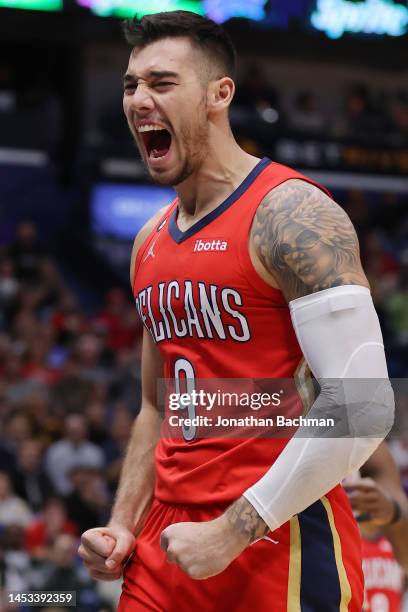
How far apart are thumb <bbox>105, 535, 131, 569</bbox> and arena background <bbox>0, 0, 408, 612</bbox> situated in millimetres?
3004

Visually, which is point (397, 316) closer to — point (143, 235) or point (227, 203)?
point (143, 235)

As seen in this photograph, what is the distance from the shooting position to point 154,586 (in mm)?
2611

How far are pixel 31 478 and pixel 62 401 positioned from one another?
150cm

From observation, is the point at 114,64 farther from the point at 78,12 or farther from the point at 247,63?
the point at 78,12

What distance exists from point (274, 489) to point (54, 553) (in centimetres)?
458

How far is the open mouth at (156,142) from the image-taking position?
2.71 m

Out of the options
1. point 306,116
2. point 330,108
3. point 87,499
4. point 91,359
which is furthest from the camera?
point 330,108

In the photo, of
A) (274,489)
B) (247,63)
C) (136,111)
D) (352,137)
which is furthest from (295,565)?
(247,63)

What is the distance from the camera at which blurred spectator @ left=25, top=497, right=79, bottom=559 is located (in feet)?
24.2

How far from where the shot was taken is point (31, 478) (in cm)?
835

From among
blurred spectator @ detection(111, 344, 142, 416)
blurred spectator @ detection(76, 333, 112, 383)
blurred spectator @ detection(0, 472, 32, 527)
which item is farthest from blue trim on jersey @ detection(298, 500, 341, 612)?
blurred spectator @ detection(76, 333, 112, 383)

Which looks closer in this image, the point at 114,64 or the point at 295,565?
the point at 295,565

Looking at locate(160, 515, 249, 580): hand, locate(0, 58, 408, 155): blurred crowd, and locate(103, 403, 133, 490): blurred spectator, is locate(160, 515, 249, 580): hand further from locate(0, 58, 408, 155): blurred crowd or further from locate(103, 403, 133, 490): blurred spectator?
locate(0, 58, 408, 155): blurred crowd

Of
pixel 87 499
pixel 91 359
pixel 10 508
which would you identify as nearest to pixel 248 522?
pixel 10 508
